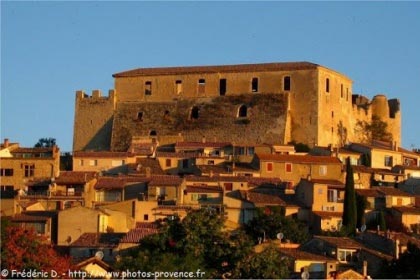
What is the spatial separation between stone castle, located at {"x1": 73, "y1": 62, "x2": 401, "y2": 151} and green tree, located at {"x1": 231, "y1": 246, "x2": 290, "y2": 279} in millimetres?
33772

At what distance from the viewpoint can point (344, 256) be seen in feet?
189

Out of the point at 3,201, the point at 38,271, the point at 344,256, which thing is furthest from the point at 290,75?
the point at 38,271

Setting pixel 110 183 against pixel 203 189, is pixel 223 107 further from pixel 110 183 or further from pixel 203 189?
pixel 110 183

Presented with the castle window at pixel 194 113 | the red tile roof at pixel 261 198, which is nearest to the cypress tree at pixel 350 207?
the red tile roof at pixel 261 198

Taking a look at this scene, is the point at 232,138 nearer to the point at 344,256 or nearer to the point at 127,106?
the point at 127,106

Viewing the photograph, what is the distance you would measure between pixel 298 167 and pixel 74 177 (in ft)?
36.3

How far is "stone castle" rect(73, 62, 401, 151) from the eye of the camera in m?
82.8

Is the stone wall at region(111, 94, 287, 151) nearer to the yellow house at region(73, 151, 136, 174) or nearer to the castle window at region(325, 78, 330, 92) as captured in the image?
the castle window at region(325, 78, 330, 92)

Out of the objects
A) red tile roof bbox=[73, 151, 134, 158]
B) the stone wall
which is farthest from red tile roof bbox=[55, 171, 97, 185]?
the stone wall

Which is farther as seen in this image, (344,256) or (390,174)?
(390,174)

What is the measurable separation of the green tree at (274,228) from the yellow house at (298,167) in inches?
374

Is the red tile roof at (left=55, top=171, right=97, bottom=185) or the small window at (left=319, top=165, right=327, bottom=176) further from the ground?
the small window at (left=319, top=165, right=327, bottom=176)

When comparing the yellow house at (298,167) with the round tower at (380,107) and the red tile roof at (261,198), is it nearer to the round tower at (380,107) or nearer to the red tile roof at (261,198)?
the red tile roof at (261,198)

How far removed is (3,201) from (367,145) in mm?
22768
